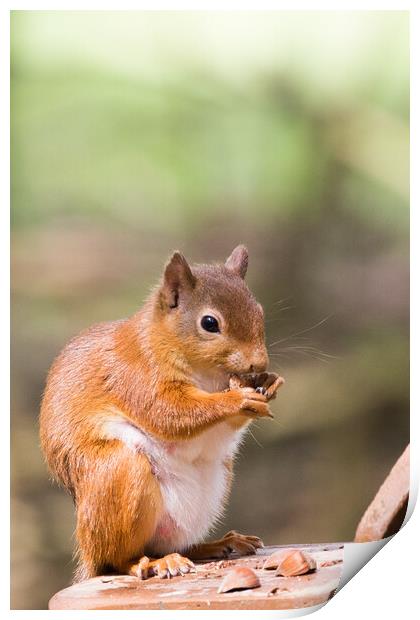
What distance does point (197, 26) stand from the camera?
2.27 metres

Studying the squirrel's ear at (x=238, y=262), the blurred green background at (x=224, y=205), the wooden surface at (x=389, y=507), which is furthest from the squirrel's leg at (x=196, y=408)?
the wooden surface at (x=389, y=507)

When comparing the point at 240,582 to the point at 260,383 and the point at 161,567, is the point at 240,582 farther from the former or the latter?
the point at 260,383

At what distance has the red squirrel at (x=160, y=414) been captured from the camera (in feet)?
7.01

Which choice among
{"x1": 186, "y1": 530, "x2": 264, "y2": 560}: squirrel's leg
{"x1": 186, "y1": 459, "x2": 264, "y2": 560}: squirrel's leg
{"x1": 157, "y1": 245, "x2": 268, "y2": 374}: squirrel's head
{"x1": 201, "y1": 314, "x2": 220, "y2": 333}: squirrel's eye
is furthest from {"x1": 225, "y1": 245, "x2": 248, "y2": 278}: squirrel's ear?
{"x1": 186, "y1": 530, "x2": 264, "y2": 560}: squirrel's leg

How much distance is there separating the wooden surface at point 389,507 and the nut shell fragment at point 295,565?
0.15 m

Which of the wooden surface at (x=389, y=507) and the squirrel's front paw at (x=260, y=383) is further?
the wooden surface at (x=389, y=507)

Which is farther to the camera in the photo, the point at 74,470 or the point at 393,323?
the point at 393,323

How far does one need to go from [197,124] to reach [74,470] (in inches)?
31.6

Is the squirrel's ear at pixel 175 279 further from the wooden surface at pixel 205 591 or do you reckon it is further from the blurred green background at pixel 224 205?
the wooden surface at pixel 205 591

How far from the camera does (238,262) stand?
7.20ft

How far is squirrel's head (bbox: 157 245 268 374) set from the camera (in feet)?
6.91

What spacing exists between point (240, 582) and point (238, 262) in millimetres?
682
